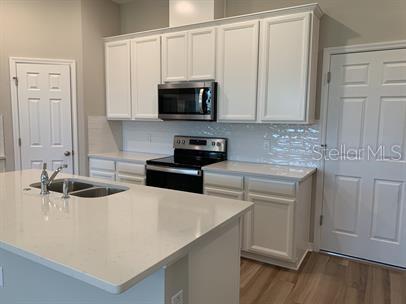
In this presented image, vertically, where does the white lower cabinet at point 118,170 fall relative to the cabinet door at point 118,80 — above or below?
below

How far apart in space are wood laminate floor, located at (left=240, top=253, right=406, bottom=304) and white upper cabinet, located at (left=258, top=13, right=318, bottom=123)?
55.7 inches

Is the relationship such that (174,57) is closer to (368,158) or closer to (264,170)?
(264,170)

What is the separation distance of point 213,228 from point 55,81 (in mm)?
3384

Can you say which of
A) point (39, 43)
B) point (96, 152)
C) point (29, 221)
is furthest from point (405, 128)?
→ point (39, 43)

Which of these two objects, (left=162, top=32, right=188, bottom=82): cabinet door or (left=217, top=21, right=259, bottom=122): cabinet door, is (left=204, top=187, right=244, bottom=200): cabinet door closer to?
(left=217, top=21, right=259, bottom=122): cabinet door

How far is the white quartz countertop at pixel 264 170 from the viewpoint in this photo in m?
2.85

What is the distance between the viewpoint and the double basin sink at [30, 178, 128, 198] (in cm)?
231

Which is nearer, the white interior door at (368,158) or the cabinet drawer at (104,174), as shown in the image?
the white interior door at (368,158)

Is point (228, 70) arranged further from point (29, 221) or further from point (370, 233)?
point (29, 221)

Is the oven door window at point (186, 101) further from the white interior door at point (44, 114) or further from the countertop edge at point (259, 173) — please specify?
the white interior door at point (44, 114)

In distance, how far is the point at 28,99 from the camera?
3.85 m

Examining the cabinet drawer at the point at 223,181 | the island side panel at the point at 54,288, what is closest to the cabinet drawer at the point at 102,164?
the cabinet drawer at the point at 223,181
